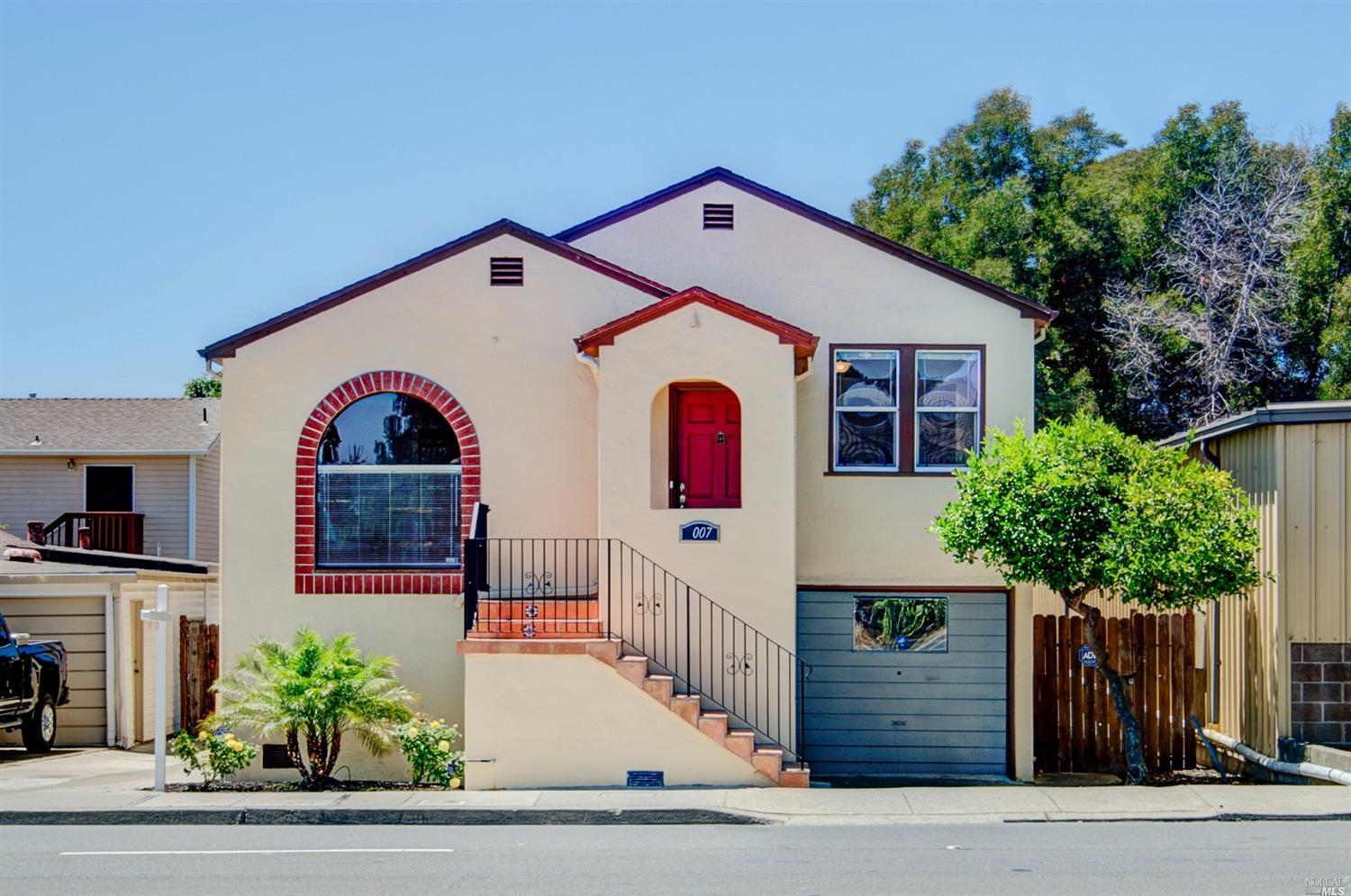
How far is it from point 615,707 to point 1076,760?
551 cm

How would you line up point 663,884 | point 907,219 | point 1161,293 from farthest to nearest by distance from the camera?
point 907,219, point 1161,293, point 663,884

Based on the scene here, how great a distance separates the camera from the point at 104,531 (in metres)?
28.9

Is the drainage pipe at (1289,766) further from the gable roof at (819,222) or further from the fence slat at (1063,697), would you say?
the gable roof at (819,222)

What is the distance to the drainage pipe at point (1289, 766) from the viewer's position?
1354 cm

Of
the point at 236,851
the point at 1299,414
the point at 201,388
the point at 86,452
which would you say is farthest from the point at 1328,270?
the point at 201,388

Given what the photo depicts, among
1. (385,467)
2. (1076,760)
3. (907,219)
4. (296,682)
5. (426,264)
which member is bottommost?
(1076,760)

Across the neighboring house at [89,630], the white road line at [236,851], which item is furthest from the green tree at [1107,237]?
the white road line at [236,851]

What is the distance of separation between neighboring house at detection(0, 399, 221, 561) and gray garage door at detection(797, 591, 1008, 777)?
1737 cm

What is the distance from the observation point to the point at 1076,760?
53.4 feet

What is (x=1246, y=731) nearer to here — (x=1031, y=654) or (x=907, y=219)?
(x=1031, y=654)

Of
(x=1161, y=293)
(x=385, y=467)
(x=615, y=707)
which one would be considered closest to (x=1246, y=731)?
(x=615, y=707)

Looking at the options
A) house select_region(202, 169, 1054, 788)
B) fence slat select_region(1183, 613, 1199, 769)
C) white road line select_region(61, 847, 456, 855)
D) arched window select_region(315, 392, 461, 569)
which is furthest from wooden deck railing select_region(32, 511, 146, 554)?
fence slat select_region(1183, 613, 1199, 769)

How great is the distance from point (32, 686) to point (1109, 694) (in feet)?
42.1

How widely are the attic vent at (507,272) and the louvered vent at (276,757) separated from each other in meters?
5.38
